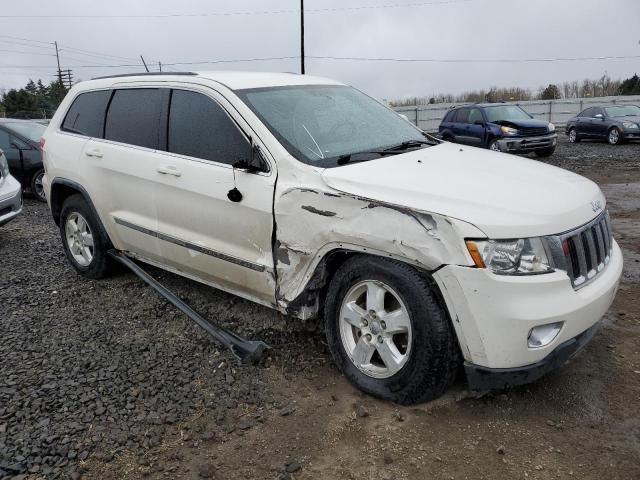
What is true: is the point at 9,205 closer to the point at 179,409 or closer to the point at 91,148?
the point at 91,148

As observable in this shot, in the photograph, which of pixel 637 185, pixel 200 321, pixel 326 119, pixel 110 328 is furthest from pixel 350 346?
pixel 637 185

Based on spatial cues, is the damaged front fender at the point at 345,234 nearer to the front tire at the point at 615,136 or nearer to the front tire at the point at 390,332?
the front tire at the point at 390,332

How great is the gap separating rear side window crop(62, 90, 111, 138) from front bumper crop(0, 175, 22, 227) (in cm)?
222

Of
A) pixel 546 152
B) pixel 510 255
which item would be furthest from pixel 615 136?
pixel 510 255

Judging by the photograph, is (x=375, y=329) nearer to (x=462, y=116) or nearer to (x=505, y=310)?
(x=505, y=310)

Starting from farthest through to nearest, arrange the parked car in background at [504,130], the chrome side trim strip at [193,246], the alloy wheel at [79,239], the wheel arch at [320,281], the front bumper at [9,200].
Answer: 1. the parked car in background at [504,130]
2. the front bumper at [9,200]
3. the alloy wheel at [79,239]
4. the chrome side trim strip at [193,246]
5. the wheel arch at [320,281]

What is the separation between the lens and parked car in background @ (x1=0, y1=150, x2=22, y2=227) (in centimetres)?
675

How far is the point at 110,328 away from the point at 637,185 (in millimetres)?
9618

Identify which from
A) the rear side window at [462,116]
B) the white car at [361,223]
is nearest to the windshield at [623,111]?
the rear side window at [462,116]

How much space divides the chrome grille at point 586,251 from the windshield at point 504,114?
41.2 feet

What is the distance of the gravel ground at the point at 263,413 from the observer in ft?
8.69

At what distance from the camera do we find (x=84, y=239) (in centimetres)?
516

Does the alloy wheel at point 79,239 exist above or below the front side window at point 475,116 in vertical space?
below

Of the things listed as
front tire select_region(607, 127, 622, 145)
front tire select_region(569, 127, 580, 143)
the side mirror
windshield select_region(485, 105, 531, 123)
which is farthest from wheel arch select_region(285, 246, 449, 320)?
front tire select_region(569, 127, 580, 143)
